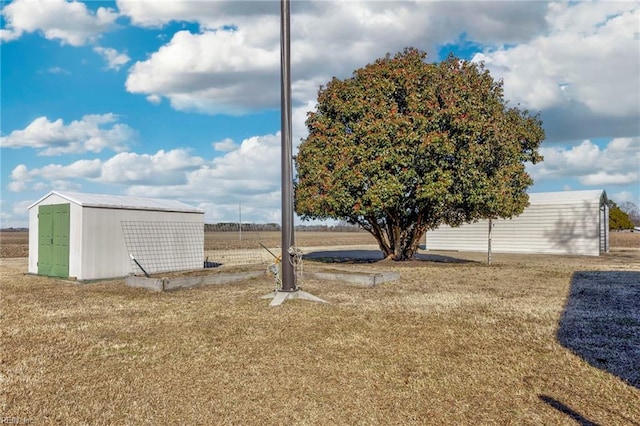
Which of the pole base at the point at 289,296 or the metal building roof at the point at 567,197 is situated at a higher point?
the metal building roof at the point at 567,197

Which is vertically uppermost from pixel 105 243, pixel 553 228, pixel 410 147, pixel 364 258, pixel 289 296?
pixel 410 147

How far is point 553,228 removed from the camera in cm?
2341

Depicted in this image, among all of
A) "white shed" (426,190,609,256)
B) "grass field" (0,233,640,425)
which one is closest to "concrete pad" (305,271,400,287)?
"grass field" (0,233,640,425)

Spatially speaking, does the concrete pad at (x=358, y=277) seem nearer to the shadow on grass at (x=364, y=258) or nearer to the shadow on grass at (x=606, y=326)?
the shadow on grass at (x=606, y=326)

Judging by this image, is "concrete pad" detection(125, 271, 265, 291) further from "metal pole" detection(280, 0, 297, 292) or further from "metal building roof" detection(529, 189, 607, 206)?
"metal building roof" detection(529, 189, 607, 206)

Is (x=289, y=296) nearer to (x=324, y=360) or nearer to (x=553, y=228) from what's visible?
(x=324, y=360)

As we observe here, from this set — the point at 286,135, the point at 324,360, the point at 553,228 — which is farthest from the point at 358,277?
the point at 553,228

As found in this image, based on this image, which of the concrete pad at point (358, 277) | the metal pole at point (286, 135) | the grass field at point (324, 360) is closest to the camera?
the grass field at point (324, 360)

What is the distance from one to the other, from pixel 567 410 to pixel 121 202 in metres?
12.9

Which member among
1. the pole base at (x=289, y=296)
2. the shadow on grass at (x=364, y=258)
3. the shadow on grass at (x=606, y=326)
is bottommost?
the shadow on grass at (x=364, y=258)

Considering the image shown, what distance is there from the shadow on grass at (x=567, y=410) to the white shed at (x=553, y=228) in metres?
21.9

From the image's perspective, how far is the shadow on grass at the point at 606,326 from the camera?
466 cm

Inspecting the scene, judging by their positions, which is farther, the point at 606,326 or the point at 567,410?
the point at 606,326

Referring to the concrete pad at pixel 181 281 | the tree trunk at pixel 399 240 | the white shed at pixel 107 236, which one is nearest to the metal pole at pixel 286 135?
the concrete pad at pixel 181 281
